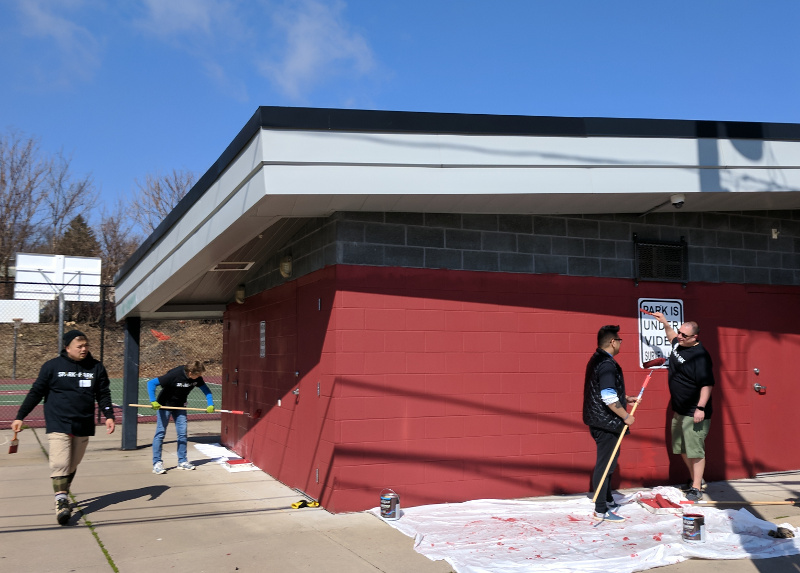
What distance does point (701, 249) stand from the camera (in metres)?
8.60

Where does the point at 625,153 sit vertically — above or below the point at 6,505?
above

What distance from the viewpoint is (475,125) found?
6516mm

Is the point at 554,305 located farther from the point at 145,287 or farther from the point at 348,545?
the point at 145,287

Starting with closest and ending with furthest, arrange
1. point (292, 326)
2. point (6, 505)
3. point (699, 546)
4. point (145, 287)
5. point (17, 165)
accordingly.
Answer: point (699, 546) → point (6, 505) → point (292, 326) → point (145, 287) → point (17, 165)

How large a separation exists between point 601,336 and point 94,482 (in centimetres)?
644

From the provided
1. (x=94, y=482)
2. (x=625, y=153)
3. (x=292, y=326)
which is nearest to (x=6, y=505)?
(x=94, y=482)

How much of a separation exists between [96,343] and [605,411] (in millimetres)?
27509

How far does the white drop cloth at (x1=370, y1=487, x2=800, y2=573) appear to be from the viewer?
5.29 metres

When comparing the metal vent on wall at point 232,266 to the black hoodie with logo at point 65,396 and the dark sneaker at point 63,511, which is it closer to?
the black hoodie with logo at point 65,396

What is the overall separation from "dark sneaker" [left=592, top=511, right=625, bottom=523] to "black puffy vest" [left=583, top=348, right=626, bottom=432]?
31.1 inches

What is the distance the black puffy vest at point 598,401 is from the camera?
6422 mm

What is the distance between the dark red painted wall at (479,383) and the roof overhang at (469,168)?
0.92 metres

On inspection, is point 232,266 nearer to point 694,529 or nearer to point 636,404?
point 636,404

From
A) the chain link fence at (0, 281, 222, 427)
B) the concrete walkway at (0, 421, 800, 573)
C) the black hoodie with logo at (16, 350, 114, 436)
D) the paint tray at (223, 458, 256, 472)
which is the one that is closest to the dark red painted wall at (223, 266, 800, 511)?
the concrete walkway at (0, 421, 800, 573)
